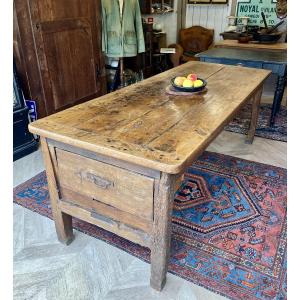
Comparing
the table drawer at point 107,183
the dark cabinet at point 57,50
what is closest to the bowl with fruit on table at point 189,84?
the table drawer at point 107,183

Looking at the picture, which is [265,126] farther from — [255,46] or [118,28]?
[118,28]

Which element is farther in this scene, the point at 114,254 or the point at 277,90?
the point at 277,90

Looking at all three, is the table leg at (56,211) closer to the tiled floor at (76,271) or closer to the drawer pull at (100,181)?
the tiled floor at (76,271)

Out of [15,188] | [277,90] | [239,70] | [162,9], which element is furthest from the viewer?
[162,9]

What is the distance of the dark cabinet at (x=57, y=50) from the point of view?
2.43 meters

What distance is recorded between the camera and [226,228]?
1.72 meters

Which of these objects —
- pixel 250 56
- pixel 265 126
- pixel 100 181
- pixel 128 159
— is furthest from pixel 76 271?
pixel 250 56

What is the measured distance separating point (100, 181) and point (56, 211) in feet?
1.38

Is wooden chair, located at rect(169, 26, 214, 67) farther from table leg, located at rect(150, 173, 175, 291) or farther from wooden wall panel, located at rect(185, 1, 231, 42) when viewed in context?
table leg, located at rect(150, 173, 175, 291)

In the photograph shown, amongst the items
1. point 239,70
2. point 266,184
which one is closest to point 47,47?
point 239,70

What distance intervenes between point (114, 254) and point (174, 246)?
0.32 meters

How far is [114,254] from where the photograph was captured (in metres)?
1.55

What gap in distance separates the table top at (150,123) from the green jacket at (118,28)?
154 centimetres

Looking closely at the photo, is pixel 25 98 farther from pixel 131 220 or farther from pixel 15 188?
pixel 131 220
